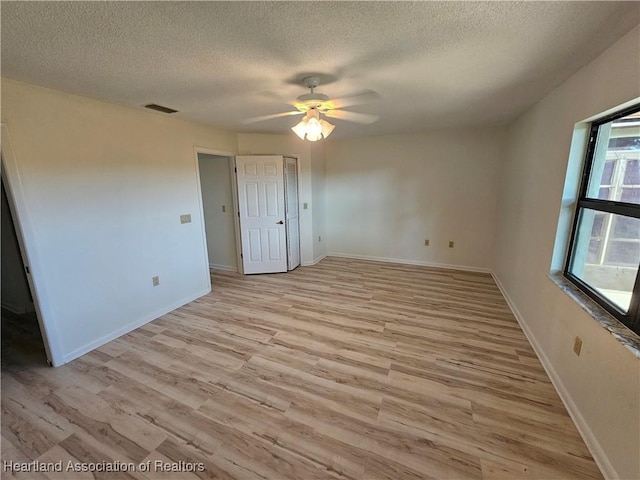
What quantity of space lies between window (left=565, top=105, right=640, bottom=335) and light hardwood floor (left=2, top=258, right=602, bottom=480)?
2.72 ft

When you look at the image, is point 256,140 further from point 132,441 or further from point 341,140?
point 132,441

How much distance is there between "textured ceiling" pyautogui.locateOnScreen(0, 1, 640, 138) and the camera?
4.16 ft

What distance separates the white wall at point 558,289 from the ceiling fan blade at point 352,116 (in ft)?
5.63

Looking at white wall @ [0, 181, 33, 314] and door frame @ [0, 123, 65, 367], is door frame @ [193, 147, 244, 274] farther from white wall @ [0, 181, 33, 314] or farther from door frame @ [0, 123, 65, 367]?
white wall @ [0, 181, 33, 314]

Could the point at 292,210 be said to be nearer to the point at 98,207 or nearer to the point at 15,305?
the point at 98,207

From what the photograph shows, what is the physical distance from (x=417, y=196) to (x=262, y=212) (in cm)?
269

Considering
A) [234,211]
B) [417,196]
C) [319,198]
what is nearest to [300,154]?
[319,198]

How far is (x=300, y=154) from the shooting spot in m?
4.69

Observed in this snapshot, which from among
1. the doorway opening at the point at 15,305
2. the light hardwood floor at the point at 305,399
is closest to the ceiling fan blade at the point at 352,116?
the light hardwood floor at the point at 305,399

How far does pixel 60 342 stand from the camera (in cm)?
241

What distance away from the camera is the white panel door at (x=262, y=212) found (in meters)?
4.32

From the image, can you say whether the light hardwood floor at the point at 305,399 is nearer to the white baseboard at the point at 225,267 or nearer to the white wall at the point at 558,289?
the white wall at the point at 558,289

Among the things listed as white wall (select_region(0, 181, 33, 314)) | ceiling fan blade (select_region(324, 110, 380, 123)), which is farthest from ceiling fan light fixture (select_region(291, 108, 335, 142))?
white wall (select_region(0, 181, 33, 314))

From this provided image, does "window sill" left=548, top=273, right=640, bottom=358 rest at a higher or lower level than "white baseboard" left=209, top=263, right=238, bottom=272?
Answer: higher
